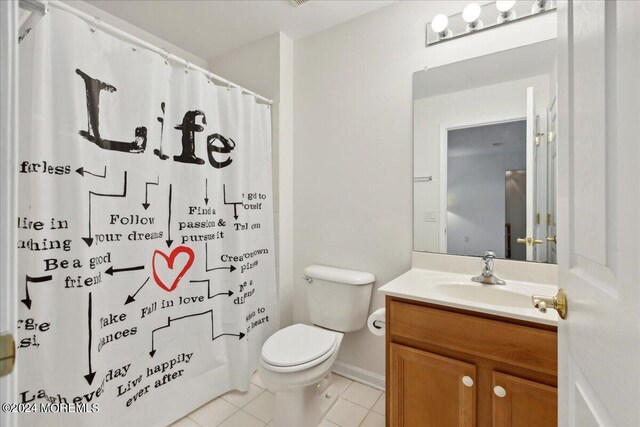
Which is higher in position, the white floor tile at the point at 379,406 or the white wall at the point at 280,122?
the white wall at the point at 280,122

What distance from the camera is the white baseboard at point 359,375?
71.9 inches

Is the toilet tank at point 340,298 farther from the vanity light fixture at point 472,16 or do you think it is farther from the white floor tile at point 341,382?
the vanity light fixture at point 472,16

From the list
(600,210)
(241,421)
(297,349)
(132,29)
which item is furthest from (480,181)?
(132,29)

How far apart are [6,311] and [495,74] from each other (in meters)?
1.91

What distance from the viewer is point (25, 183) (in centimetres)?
104

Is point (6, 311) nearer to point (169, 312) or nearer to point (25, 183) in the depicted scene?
point (25, 183)

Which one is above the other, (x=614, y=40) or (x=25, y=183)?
(x=614, y=40)

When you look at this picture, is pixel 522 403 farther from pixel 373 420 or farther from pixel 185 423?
pixel 185 423

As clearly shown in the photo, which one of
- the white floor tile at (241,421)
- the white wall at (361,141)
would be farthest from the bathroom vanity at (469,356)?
the white floor tile at (241,421)

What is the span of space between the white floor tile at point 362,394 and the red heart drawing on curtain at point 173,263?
3.97ft

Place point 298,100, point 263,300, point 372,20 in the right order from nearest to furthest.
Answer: point 372,20 < point 263,300 < point 298,100

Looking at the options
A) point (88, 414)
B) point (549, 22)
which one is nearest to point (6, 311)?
point (88, 414)

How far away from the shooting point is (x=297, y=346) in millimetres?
1512

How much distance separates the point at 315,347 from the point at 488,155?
Result: 134 centimetres
